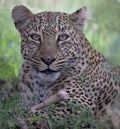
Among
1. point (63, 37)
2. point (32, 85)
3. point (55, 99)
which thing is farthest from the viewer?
point (32, 85)

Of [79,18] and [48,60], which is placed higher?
[79,18]

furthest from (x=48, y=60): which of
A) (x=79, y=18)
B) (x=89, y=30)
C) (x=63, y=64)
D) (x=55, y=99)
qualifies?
(x=89, y=30)

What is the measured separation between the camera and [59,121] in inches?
350

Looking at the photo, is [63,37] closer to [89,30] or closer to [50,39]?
[50,39]

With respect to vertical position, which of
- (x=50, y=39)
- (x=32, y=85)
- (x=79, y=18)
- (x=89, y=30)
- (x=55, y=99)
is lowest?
(x=32, y=85)

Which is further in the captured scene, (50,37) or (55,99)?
(50,37)

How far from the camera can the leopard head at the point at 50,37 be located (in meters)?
10.3

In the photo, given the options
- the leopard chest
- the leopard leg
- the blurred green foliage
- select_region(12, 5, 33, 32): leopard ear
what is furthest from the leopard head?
the leopard leg

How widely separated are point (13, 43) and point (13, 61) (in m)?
0.90

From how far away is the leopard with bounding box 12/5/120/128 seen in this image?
10.4 m

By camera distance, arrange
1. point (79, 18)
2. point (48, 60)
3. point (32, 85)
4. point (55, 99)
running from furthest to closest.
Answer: point (79, 18) < point (32, 85) < point (48, 60) < point (55, 99)

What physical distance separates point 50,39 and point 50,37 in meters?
0.04

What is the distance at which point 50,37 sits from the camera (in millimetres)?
10516

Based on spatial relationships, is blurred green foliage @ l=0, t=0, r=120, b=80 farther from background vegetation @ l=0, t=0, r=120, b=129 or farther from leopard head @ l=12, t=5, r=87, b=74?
leopard head @ l=12, t=5, r=87, b=74
